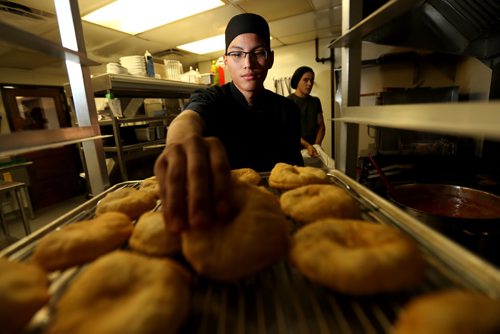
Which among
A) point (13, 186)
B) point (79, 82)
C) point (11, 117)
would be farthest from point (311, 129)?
point (11, 117)

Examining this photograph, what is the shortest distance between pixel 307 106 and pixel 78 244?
436cm

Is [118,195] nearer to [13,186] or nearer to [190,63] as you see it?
[13,186]

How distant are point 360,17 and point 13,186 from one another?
201 inches

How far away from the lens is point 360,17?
1.25 meters

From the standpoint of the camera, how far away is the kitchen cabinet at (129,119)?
3336 millimetres

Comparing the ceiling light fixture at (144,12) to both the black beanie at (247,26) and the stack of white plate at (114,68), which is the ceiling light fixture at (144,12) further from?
the black beanie at (247,26)

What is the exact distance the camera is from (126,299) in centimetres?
50

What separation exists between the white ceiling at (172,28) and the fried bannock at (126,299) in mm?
3612

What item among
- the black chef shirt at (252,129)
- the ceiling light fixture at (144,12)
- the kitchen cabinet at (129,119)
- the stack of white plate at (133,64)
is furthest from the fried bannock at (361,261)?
the stack of white plate at (133,64)

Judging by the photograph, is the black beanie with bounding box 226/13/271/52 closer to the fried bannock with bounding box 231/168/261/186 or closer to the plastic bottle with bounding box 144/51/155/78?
the fried bannock with bounding box 231/168/261/186

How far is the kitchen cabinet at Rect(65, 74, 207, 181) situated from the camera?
334 cm

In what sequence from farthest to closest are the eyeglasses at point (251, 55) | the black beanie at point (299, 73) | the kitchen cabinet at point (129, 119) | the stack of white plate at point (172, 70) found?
the stack of white plate at point (172, 70), the black beanie at point (299, 73), the kitchen cabinet at point (129, 119), the eyeglasses at point (251, 55)

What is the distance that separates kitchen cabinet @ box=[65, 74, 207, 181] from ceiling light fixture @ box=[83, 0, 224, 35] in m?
0.84

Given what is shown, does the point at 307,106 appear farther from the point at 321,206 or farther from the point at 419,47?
the point at 321,206
